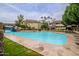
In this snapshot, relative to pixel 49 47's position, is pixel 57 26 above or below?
above

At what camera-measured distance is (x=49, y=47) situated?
166 cm

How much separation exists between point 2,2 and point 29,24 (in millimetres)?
294

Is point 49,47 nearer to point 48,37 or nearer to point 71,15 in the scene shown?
point 48,37

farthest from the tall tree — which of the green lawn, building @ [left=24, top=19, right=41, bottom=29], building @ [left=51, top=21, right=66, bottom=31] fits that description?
the green lawn

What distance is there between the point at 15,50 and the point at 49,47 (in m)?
0.29

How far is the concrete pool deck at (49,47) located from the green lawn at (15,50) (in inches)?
1.1

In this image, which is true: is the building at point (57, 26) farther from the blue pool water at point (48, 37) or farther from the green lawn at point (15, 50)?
the green lawn at point (15, 50)

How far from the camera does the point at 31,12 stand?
1.67m

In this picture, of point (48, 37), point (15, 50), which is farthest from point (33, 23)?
point (15, 50)

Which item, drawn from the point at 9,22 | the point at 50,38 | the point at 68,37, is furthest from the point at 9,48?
the point at 68,37

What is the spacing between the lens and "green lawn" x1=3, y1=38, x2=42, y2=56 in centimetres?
165

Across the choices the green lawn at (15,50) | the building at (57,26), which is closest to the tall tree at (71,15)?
the building at (57,26)

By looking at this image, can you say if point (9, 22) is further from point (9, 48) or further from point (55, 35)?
point (55, 35)

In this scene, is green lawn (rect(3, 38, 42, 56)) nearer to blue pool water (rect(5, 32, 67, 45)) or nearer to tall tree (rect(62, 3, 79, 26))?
blue pool water (rect(5, 32, 67, 45))
